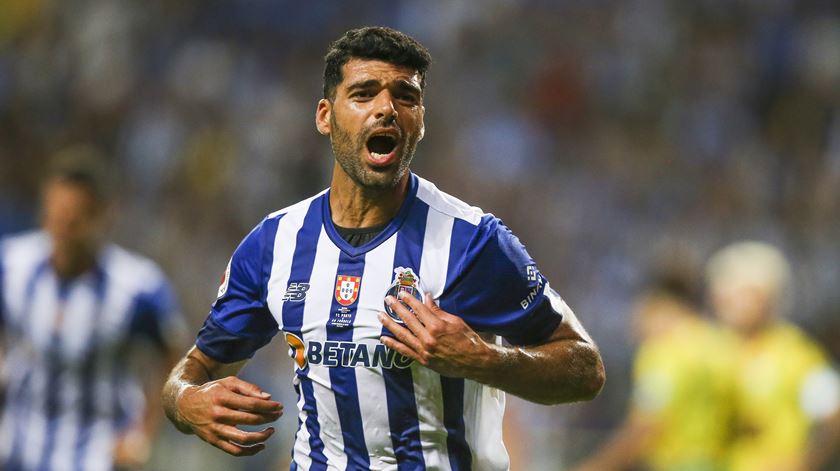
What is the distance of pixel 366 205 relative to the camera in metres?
3.75

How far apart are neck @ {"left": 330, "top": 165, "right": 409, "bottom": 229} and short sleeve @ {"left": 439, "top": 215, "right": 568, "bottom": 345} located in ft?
0.92

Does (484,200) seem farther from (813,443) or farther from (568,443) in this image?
(813,443)

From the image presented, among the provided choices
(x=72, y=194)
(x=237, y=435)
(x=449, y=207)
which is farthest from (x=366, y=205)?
(x=72, y=194)

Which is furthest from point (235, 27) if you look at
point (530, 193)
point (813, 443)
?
point (813, 443)

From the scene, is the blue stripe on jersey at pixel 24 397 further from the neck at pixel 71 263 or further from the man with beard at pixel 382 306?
the man with beard at pixel 382 306

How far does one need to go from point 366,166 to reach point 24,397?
10.8ft

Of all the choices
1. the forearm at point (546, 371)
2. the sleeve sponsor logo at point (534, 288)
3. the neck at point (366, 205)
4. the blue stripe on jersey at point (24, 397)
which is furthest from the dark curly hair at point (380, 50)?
the blue stripe on jersey at point (24, 397)

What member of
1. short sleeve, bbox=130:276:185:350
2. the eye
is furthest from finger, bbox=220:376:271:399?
short sleeve, bbox=130:276:185:350

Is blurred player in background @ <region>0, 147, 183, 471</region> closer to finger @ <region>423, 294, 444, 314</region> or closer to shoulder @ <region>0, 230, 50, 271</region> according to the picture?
shoulder @ <region>0, 230, 50, 271</region>

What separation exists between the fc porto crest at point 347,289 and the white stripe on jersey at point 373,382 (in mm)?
18

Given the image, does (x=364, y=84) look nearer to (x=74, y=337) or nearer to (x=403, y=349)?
(x=403, y=349)

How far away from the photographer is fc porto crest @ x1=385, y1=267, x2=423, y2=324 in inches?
139

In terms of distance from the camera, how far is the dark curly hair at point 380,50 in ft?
11.9

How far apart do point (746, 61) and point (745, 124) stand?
80cm
